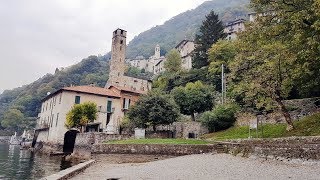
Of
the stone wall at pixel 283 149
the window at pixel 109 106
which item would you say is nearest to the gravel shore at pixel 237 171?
the stone wall at pixel 283 149

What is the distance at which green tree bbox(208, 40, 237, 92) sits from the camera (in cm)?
5381

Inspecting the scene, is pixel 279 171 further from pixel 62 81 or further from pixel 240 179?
pixel 62 81

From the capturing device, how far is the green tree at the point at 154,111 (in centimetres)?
3725

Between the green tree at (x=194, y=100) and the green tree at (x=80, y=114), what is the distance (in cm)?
1187

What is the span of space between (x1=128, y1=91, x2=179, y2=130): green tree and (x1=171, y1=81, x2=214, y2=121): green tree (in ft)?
20.2

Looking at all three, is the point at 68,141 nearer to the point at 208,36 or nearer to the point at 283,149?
the point at 208,36

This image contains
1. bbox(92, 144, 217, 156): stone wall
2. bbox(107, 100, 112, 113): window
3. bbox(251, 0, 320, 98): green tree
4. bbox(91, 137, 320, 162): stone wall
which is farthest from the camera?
bbox(107, 100, 112, 113): window

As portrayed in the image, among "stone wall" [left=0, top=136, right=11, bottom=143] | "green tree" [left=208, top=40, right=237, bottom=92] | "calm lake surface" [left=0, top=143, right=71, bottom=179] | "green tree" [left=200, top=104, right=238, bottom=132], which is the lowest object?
"calm lake surface" [left=0, top=143, right=71, bottom=179]

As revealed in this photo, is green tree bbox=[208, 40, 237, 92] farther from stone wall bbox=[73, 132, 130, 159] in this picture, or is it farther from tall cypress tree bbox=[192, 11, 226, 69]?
stone wall bbox=[73, 132, 130, 159]

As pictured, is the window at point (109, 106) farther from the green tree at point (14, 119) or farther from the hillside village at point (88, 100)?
the green tree at point (14, 119)

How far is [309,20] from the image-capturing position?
19.7 meters

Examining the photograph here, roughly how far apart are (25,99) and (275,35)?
12291 centimetres

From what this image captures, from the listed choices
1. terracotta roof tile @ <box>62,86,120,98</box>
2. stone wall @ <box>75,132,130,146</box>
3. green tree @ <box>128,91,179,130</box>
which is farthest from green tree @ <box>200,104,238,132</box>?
terracotta roof tile @ <box>62,86,120,98</box>

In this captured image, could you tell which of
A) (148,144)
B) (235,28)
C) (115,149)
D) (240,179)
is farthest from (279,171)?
(235,28)
